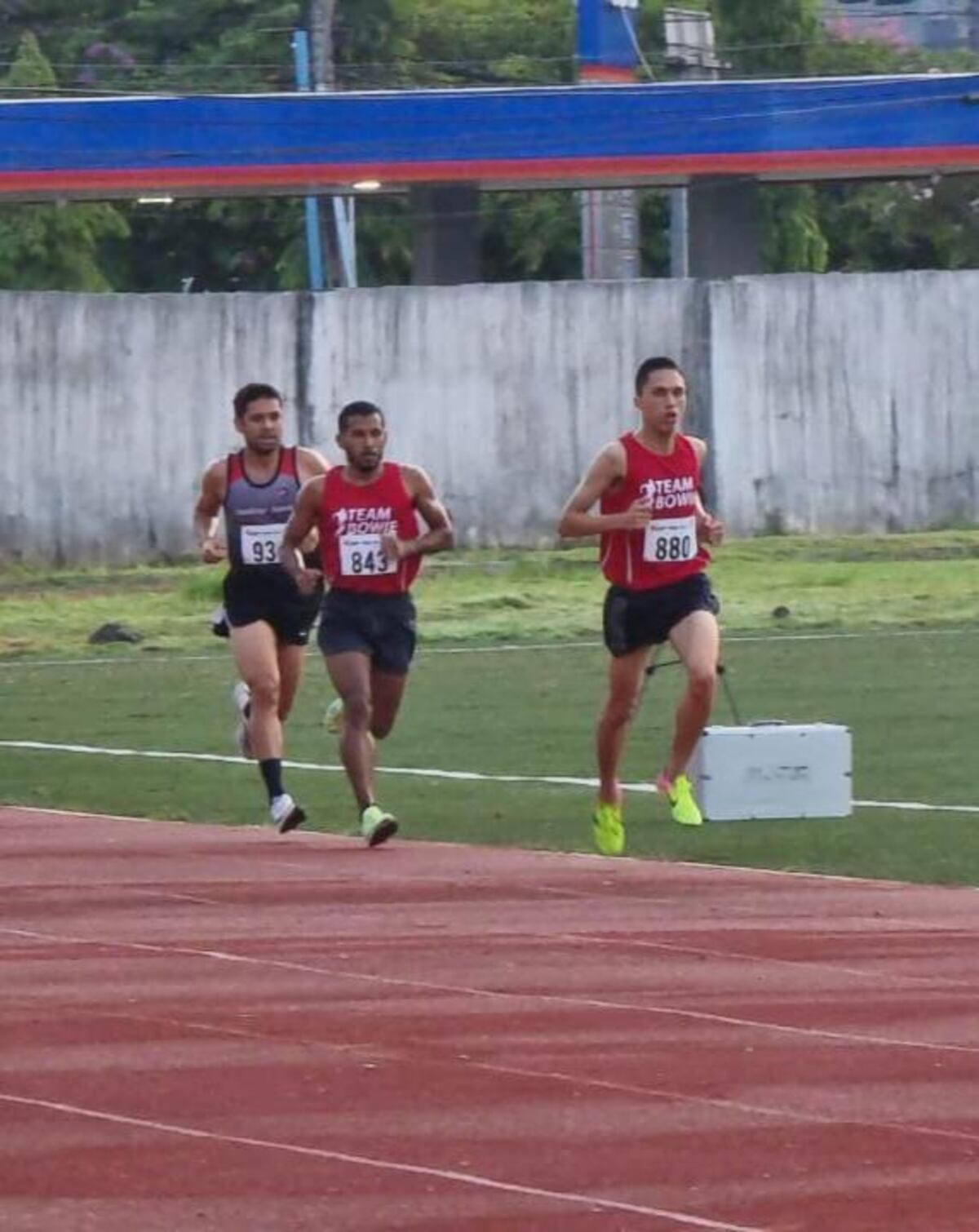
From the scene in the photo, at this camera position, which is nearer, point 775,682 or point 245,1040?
point 245,1040

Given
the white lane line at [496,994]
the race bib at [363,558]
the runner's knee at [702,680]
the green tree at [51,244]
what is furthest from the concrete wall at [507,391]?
the white lane line at [496,994]

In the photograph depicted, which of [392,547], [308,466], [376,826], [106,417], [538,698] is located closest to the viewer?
[376,826]

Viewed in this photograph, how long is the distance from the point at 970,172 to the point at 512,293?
7.88 metres

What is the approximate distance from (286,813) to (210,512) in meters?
1.75

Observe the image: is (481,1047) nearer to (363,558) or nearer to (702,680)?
(702,680)

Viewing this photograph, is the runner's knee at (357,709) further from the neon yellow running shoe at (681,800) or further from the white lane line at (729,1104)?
the white lane line at (729,1104)

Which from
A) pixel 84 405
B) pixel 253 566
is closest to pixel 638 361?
pixel 84 405

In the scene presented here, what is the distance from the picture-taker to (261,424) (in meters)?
14.6

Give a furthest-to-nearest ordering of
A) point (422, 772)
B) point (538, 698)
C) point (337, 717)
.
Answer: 1. point (538, 698)
2. point (422, 772)
3. point (337, 717)

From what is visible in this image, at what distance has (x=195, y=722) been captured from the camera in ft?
64.0

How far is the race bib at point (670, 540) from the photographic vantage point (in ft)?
45.4

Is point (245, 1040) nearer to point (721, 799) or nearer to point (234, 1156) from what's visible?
point (234, 1156)

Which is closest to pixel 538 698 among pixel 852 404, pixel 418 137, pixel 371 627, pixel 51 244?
pixel 371 627

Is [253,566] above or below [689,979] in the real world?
above
